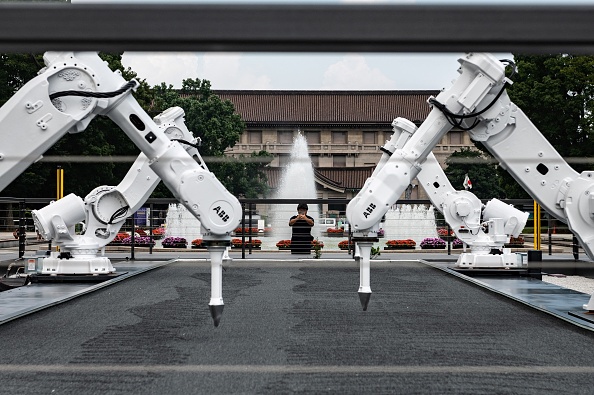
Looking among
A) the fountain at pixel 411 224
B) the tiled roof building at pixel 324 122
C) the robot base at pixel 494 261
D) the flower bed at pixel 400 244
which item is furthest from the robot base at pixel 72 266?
the flower bed at pixel 400 244

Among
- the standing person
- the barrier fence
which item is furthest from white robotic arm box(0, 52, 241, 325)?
the barrier fence

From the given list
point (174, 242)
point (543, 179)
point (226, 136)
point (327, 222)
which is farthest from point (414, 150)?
point (327, 222)

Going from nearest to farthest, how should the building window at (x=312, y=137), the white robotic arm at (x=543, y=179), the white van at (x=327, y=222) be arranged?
the building window at (x=312, y=137)
the white robotic arm at (x=543, y=179)
the white van at (x=327, y=222)

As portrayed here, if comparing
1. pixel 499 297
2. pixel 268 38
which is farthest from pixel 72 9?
pixel 499 297

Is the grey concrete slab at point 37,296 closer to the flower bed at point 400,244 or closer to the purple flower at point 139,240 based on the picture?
the purple flower at point 139,240

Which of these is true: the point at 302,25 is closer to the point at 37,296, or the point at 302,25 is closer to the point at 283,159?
the point at 283,159

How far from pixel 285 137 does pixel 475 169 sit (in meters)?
2.29

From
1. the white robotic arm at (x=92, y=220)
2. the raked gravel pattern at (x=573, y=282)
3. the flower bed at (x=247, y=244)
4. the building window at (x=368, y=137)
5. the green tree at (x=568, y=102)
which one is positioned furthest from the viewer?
the flower bed at (x=247, y=244)

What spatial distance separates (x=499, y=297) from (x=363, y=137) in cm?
457

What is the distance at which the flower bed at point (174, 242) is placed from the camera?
12852 mm

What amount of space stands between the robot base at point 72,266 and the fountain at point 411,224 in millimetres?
6784

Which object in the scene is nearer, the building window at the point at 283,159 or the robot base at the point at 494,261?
the building window at the point at 283,159

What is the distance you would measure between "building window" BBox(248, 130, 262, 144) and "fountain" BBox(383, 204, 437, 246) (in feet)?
38.2

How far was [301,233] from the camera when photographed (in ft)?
39.6
